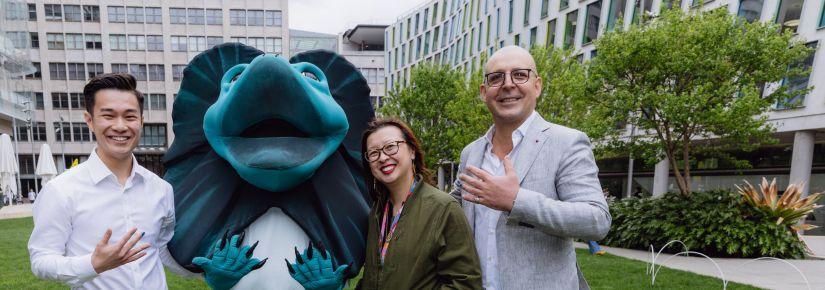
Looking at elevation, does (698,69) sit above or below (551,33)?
below

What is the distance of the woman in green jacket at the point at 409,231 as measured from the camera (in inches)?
68.3

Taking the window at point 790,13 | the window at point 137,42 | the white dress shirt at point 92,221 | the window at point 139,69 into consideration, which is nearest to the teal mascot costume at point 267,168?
the white dress shirt at point 92,221

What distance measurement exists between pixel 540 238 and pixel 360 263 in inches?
36.6

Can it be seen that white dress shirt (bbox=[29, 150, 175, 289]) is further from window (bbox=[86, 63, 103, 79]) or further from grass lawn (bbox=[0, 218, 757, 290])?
window (bbox=[86, 63, 103, 79])

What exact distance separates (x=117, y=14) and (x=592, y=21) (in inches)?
1349

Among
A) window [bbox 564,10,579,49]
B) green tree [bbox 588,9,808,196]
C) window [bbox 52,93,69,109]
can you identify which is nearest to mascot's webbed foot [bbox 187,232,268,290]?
green tree [bbox 588,9,808,196]

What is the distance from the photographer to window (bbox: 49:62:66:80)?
125 feet

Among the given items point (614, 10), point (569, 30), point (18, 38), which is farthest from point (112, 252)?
point (18, 38)

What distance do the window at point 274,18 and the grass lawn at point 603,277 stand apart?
109 feet

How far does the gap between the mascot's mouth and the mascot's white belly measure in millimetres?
166

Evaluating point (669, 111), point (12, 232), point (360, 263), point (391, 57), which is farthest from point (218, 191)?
point (391, 57)

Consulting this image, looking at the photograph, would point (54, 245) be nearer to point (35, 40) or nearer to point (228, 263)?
point (228, 263)

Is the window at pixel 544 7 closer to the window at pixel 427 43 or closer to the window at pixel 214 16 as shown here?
the window at pixel 427 43

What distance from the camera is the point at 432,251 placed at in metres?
1.74
